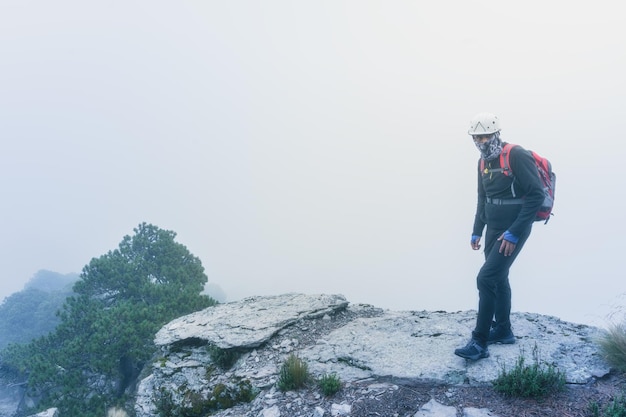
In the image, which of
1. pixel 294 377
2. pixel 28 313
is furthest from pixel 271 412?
pixel 28 313

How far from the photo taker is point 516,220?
15.5 ft

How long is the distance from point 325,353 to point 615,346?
12.8ft

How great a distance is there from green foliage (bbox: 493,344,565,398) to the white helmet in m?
2.78

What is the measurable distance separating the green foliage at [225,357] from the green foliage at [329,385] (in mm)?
2118

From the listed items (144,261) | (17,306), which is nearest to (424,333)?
(144,261)

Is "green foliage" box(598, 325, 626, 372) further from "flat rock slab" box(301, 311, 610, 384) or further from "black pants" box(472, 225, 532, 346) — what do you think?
"black pants" box(472, 225, 532, 346)

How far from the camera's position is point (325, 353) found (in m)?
6.36

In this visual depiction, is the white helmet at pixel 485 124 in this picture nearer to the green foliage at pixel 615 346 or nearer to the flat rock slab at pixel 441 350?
the flat rock slab at pixel 441 350

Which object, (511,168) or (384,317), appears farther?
(384,317)

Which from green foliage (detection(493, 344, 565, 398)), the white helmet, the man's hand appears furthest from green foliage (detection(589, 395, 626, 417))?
the white helmet

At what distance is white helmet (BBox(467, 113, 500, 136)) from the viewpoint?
4.84 metres

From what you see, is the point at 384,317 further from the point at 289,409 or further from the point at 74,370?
the point at 74,370

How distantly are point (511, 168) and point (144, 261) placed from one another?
933 inches

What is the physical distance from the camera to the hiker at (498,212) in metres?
4.68
